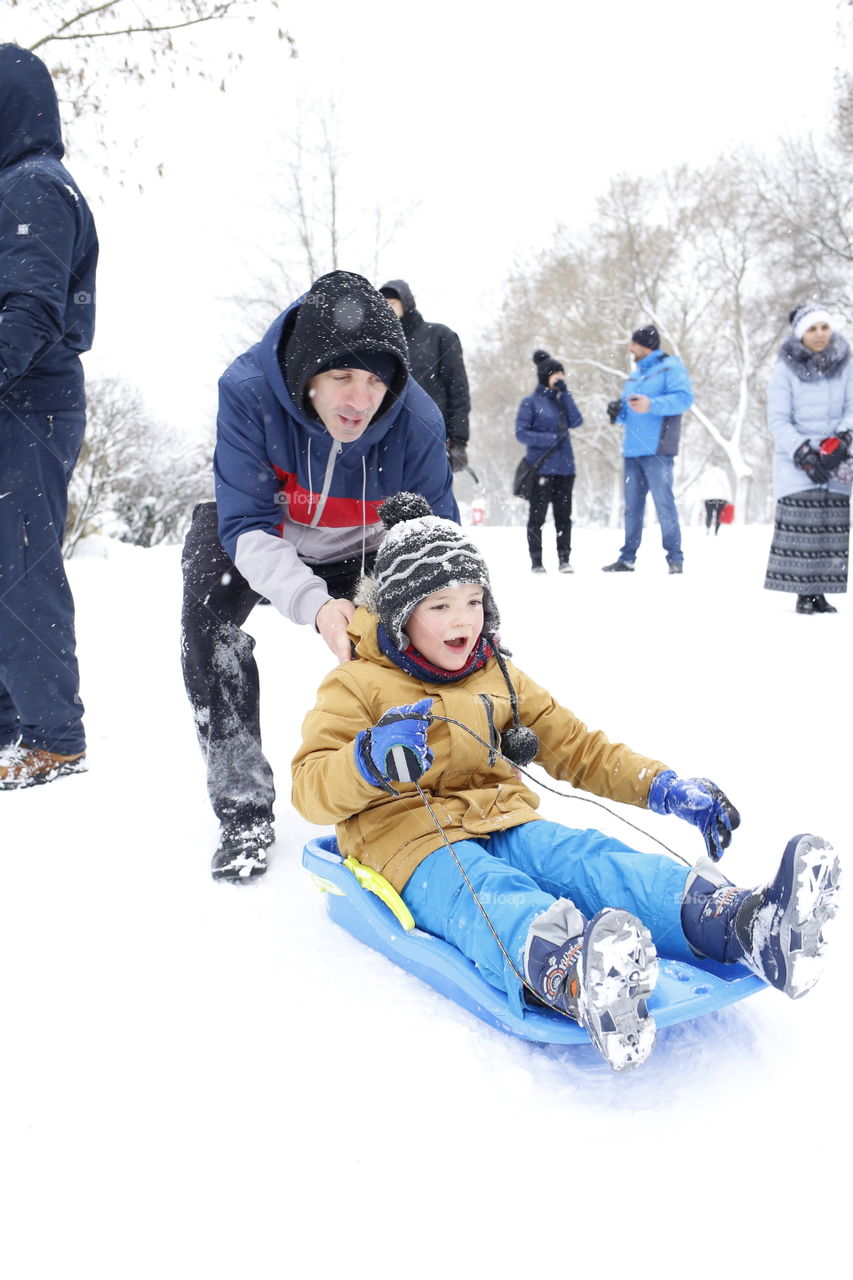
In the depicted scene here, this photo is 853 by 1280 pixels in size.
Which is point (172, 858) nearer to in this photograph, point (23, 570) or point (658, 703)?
point (23, 570)

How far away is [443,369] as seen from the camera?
19.6 ft

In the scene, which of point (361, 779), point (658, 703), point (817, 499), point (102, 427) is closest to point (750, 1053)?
point (361, 779)

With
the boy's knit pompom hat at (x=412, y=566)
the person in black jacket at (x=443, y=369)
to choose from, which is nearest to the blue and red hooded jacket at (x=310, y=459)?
the boy's knit pompom hat at (x=412, y=566)

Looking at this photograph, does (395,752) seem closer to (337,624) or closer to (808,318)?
(337,624)

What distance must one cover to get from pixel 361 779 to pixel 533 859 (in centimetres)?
43

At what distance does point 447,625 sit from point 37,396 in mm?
1579

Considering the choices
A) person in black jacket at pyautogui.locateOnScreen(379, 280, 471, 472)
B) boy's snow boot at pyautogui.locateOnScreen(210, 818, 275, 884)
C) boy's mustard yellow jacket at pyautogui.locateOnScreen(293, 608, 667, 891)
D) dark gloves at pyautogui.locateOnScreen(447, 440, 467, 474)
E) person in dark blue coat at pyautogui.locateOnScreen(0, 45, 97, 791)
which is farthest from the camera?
dark gloves at pyautogui.locateOnScreen(447, 440, 467, 474)

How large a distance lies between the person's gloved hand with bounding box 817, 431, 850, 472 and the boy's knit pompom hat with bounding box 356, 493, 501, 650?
149 inches

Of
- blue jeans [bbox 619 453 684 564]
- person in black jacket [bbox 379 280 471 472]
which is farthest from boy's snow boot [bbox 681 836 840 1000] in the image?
blue jeans [bbox 619 453 684 564]

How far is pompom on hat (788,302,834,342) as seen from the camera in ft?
16.8

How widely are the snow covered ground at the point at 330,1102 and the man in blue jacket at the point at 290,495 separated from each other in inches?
12.9

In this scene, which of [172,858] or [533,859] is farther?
[172,858]

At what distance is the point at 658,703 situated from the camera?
3.71 meters

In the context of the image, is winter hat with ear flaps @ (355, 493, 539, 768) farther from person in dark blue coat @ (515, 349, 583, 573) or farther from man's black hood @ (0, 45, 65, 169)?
person in dark blue coat @ (515, 349, 583, 573)
